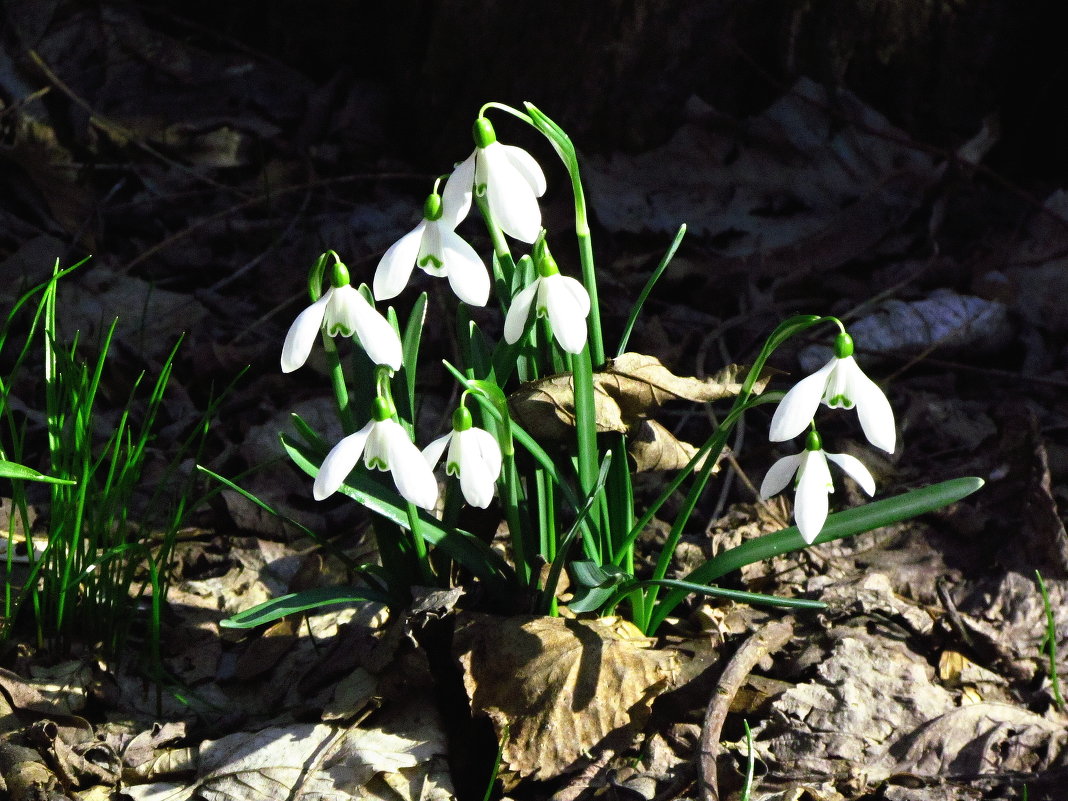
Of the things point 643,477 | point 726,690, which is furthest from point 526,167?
point 643,477

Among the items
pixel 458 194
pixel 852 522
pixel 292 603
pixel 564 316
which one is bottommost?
pixel 292 603

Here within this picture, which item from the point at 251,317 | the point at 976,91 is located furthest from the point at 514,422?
the point at 976,91

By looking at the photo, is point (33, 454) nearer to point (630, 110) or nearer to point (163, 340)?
point (163, 340)

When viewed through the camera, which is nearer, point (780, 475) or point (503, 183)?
point (503, 183)

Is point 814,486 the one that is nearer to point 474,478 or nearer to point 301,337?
point 474,478

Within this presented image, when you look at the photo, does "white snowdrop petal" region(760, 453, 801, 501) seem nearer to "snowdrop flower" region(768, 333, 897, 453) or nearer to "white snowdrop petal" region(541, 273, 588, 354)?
"snowdrop flower" region(768, 333, 897, 453)

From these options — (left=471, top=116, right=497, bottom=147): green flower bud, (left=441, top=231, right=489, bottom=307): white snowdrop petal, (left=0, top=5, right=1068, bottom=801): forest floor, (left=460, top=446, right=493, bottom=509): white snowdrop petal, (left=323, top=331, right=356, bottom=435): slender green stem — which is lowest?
(left=0, top=5, right=1068, bottom=801): forest floor

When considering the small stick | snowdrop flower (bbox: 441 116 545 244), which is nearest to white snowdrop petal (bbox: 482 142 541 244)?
snowdrop flower (bbox: 441 116 545 244)
